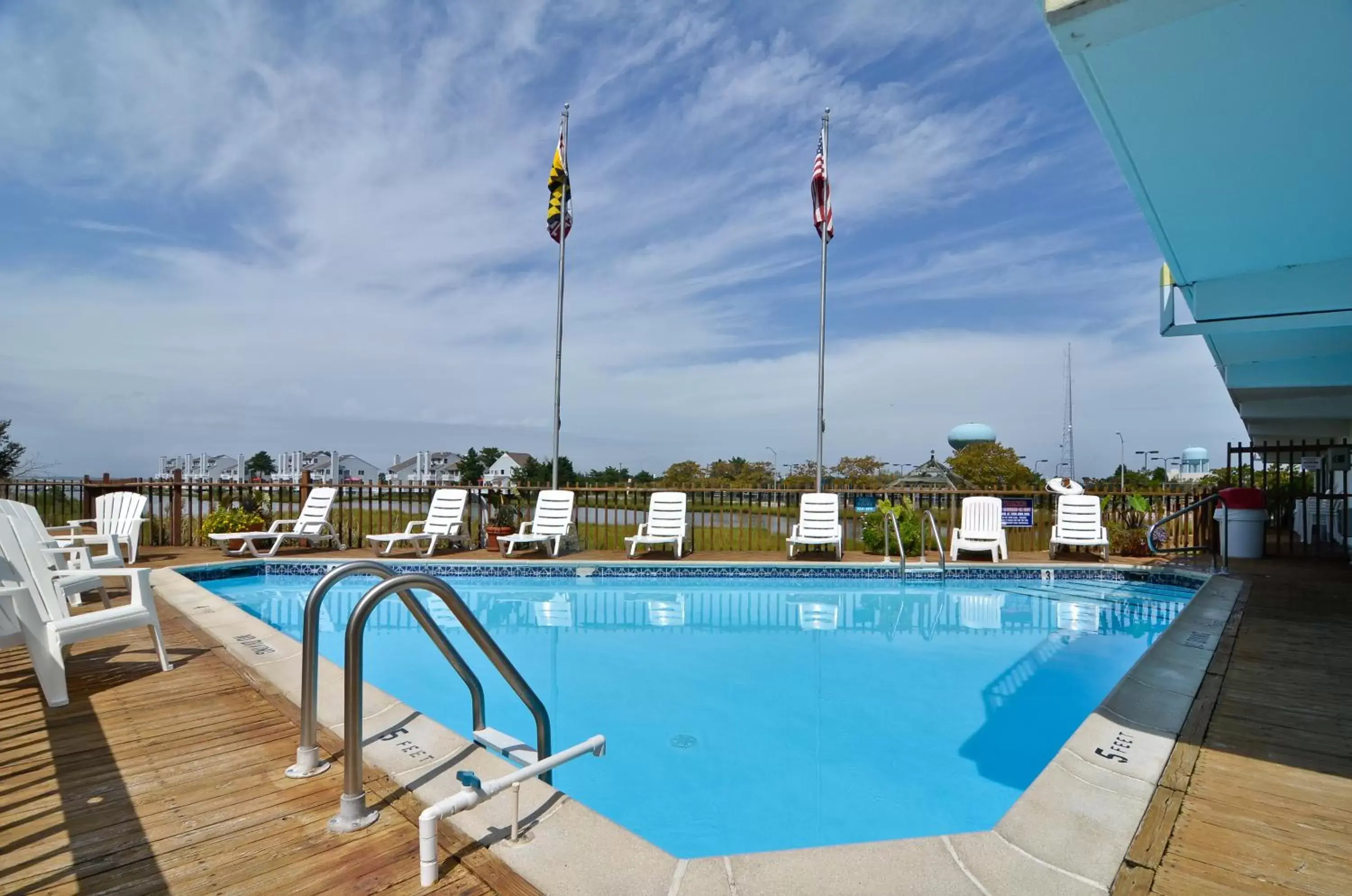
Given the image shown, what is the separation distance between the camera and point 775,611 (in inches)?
308

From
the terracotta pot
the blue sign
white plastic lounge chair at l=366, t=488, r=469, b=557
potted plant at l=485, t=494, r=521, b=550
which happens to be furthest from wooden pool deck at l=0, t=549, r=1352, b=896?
potted plant at l=485, t=494, r=521, b=550

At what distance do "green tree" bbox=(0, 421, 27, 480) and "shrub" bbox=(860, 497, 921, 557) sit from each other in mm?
15855

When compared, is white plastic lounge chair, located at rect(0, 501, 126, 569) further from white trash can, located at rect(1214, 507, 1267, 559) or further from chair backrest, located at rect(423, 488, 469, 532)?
white trash can, located at rect(1214, 507, 1267, 559)

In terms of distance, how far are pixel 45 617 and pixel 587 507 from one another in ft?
27.4

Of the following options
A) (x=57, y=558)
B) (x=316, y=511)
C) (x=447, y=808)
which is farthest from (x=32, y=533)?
(x=316, y=511)

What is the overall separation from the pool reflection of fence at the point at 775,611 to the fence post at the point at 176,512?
360cm

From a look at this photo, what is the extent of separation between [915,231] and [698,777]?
14.3 meters

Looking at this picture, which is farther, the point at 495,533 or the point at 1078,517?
the point at 495,533

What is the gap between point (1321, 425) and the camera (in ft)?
49.2

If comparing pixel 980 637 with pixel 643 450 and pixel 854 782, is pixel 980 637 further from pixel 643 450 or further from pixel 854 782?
pixel 643 450

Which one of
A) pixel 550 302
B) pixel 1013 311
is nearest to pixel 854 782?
pixel 550 302

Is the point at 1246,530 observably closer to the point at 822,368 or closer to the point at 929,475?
the point at 822,368

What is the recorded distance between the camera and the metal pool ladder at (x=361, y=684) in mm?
2059

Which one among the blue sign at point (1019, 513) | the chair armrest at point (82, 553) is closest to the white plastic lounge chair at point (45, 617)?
the chair armrest at point (82, 553)
